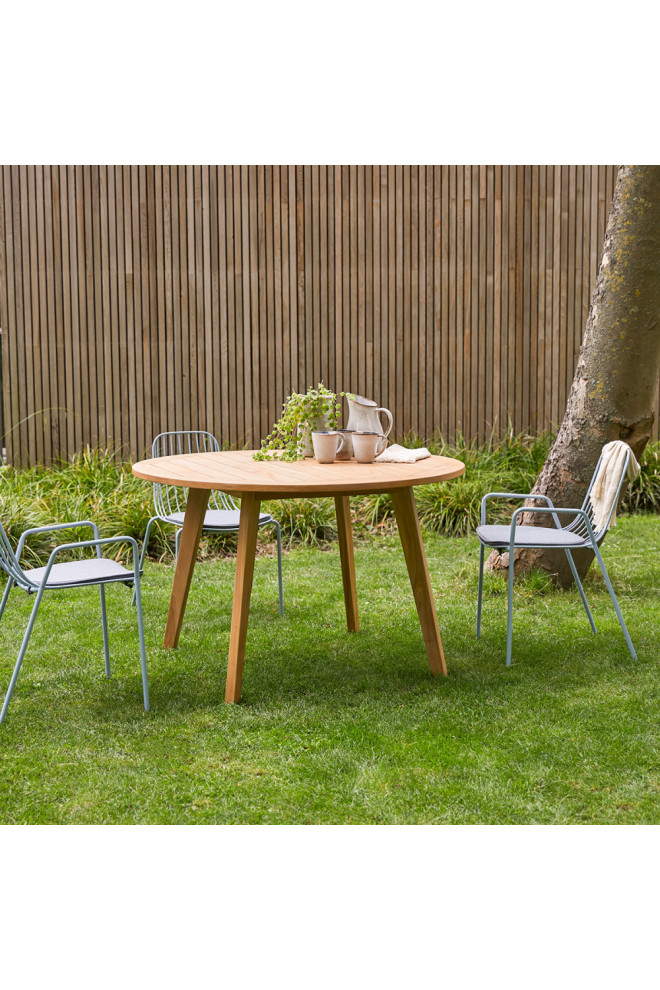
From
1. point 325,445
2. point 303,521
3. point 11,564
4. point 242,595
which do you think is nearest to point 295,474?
point 325,445

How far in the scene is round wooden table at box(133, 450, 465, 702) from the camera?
11.0 ft

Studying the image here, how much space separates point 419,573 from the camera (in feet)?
12.3

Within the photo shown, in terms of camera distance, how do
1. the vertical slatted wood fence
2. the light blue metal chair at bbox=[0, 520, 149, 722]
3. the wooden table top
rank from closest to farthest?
1. the light blue metal chair at bbox=[0, 520, 149, 722]
2. the wooden table top
3. the vertical slatted wood fence

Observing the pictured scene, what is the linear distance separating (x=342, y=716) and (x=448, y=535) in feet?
10.8

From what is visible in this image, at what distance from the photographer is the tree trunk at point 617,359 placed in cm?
474

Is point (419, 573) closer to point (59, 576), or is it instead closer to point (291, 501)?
point (59, 576)

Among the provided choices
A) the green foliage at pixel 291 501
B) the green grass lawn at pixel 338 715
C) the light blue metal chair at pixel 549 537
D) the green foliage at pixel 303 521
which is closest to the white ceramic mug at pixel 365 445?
the light blue metal chair at pixel 549 537

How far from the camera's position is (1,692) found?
359cm

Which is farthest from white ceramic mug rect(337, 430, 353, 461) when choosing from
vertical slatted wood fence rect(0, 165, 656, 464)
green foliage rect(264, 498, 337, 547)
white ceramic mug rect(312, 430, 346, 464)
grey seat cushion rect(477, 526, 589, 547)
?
vertical slatted wood fence rect(0, 165, 656, 464)

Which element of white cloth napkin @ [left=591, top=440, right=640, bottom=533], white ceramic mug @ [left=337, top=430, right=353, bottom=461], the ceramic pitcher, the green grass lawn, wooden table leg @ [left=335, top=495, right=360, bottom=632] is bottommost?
the green grass lawn

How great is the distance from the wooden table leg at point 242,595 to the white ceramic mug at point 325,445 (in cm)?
47

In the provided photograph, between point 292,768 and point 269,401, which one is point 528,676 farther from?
point 269,401

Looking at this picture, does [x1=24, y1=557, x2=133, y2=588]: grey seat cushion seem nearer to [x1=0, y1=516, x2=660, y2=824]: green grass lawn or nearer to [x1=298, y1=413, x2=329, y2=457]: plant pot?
[x1=0, y1=516, x2=660, y2=824]: green grass lawn

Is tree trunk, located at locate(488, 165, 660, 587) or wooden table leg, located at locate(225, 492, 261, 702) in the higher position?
tree trunk, located at locate(488, 165, 660, 587)
